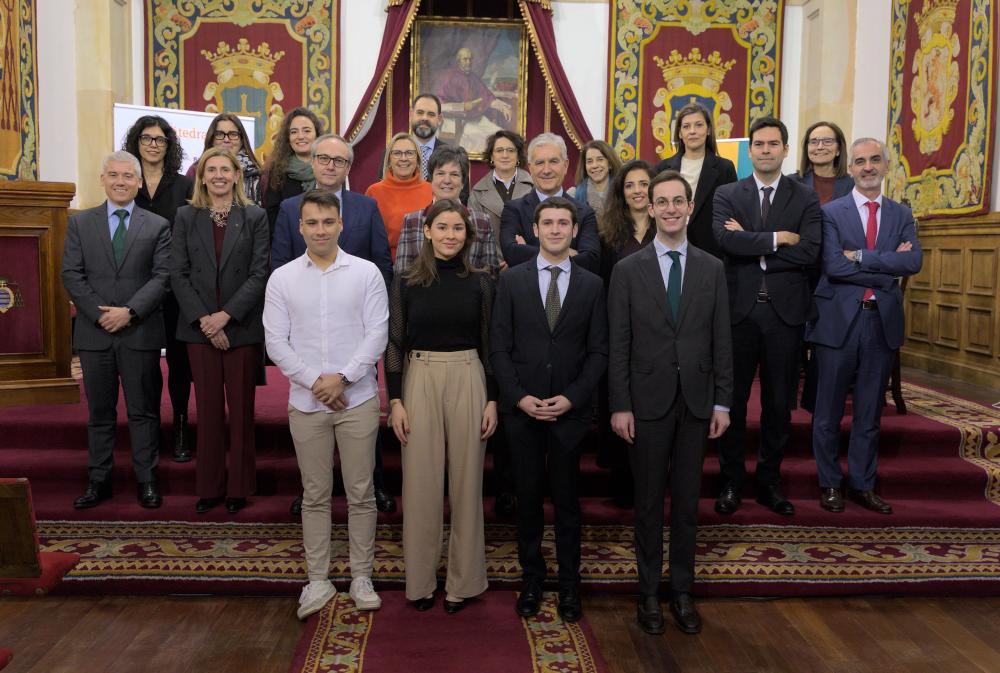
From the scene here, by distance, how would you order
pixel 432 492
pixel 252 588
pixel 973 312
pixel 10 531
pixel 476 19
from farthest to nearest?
pixel 476 19 → pixel 973 312 → pixel 252 588 → pixel 432 492 → pixel 10 531

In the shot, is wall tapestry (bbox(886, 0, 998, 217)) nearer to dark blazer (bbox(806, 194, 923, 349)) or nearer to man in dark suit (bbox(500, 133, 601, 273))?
dark blazer (bbox(806, 194, 923, 349))

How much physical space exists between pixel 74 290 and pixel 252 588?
1418 mm

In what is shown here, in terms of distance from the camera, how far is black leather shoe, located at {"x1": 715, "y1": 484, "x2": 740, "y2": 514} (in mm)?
3615

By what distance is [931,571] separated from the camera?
344 centimetres

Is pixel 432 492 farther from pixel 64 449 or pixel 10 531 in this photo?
pixel 64 449

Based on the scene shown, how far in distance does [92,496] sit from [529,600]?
6.32ft

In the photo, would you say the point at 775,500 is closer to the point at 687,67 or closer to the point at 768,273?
the point at 768,273

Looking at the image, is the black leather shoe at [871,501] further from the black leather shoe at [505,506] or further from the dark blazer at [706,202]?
the black leather shoe at [505,506]

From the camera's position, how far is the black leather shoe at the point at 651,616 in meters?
3.01

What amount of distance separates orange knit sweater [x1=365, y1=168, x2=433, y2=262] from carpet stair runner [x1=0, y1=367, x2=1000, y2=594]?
1012 mm

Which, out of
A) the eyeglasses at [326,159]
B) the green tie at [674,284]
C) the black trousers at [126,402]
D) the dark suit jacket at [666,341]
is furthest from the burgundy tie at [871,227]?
the black trousers at [126,402]

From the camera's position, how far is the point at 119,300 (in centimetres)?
356

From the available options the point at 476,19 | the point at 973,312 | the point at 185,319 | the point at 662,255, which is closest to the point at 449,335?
the point at 662,255

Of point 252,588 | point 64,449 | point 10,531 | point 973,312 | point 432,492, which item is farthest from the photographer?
point 973,312
